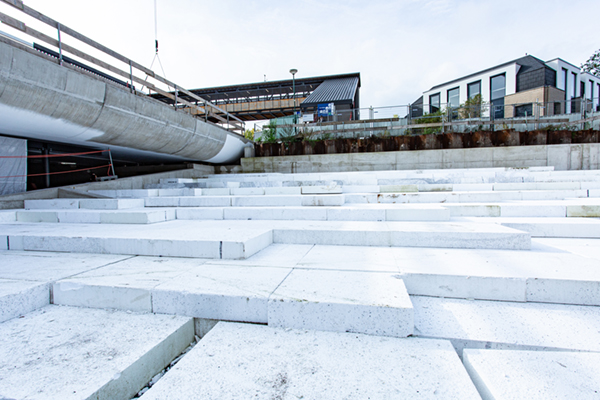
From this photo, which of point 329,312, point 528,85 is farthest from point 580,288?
point 528,85

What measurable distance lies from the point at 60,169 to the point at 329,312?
12.1 m

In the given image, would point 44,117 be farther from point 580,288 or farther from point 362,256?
point 580,288

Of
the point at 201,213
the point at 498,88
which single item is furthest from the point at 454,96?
the point at 201,213

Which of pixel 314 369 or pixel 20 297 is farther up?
pixel 20 297

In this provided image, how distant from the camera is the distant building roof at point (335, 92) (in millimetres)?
23172

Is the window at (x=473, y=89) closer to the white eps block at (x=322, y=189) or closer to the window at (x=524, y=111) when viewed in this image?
the window at (x=524, y=111)

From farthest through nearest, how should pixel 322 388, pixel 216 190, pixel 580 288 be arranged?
pixel 216 190 → pixel 580 288 → pixel 322 388

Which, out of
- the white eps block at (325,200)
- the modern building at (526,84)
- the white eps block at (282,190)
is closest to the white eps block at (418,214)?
the white eps block at (325,200)

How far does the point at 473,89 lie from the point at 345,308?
32.3 m

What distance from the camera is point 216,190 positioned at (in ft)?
25.5

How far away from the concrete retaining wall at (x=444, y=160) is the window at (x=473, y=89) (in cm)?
1805

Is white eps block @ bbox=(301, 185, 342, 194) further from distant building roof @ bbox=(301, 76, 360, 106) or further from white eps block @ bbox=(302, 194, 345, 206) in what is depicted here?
distant building roof @ bbox=(301, 76, 360, 106)

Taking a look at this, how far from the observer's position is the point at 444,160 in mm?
12148

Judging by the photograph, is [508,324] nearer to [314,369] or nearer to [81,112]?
[314,369]
